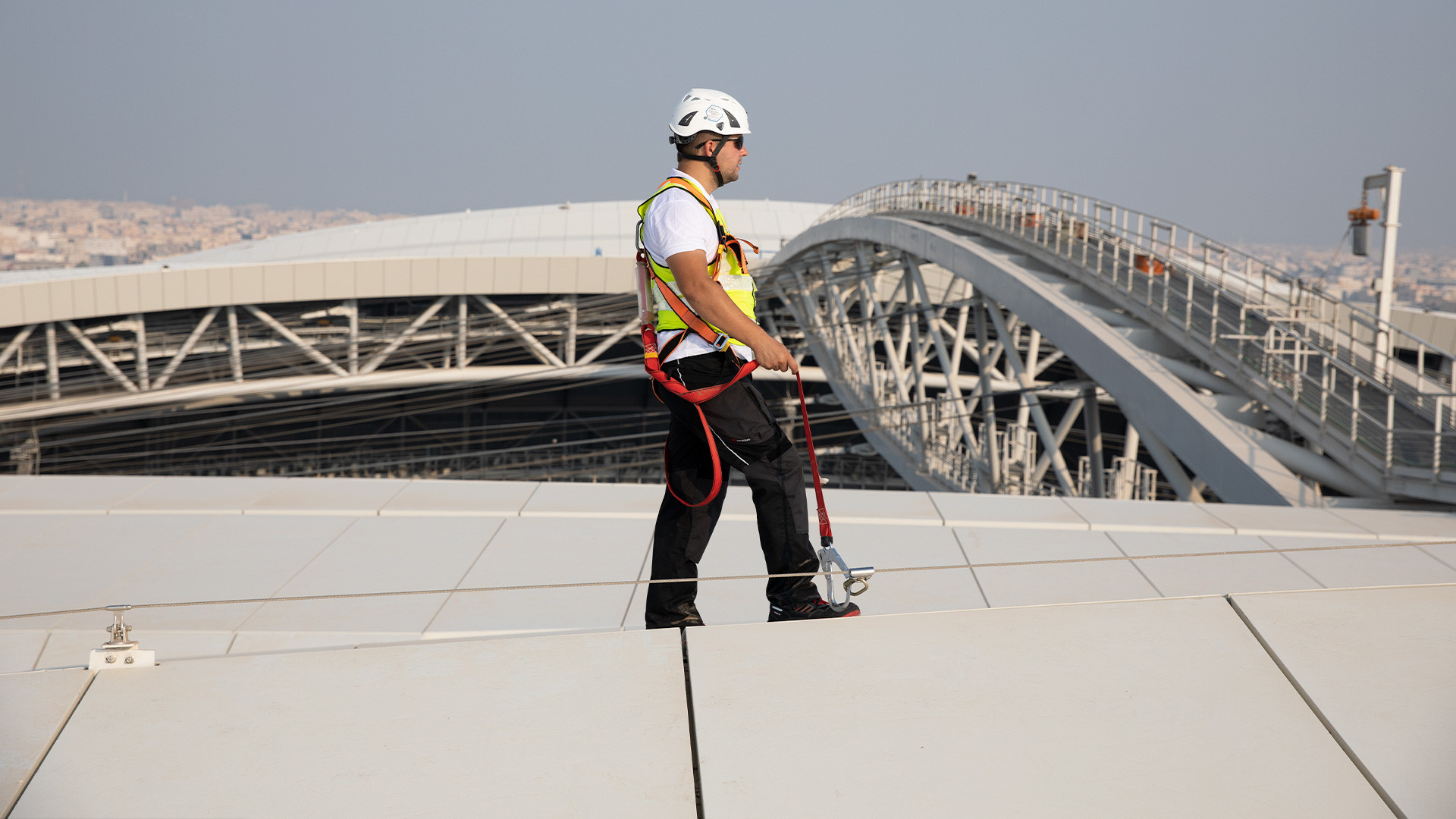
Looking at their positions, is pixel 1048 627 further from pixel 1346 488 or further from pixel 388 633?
pixel 1346 488

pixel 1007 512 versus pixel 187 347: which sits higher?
pixel 1007 512

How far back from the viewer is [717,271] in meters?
3.87

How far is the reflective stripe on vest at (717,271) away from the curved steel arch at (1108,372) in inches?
295

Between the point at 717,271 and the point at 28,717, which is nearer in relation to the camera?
the point at 28,717

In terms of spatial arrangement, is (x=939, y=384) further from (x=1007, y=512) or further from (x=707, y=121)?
(x=707, y=121)

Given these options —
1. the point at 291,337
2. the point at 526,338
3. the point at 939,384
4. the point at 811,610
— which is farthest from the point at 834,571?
the point at 939,384

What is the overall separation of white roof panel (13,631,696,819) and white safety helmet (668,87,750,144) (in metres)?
2.08

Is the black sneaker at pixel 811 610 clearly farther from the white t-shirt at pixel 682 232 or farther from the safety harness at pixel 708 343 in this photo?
the white t-shirt at pixel 682 232

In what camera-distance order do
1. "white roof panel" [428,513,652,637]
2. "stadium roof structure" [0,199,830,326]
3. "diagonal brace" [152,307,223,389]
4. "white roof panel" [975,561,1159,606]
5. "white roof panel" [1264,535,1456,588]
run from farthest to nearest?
"diagonal brace" [152,307,223,389]
"stadium roof structure" [0,199,830,326]
"white roof panel" [1264,535,1456,588]
"white roof panel" [975,561,1159,606]
"white roof panel" [428,513,652,637]

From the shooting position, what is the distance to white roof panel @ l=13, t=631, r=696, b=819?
8.08 feet

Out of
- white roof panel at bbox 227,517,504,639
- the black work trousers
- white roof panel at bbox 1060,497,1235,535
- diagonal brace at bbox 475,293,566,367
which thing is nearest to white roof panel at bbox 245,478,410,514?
white roof panel at bbox 227,517,504,639

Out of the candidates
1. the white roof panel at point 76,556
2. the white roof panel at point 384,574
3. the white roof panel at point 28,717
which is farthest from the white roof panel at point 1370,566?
the white roof panel at point 76,556

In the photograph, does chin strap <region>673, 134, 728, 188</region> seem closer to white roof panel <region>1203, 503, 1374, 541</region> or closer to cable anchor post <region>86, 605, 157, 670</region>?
cable anchor post <region>86, 605, 157, 670</region>

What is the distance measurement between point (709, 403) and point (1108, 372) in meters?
9.85
